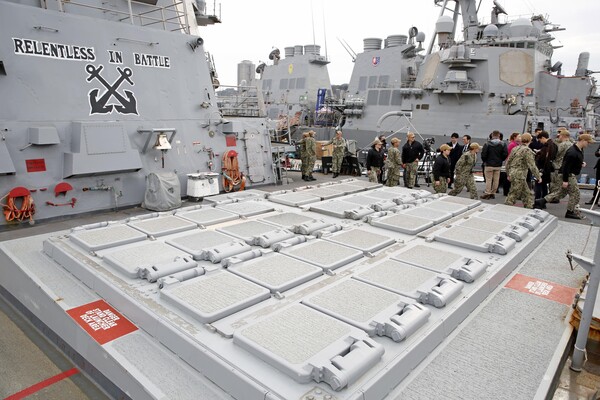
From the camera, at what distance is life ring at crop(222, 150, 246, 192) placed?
7027 millimetres

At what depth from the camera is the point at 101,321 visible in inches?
95.6

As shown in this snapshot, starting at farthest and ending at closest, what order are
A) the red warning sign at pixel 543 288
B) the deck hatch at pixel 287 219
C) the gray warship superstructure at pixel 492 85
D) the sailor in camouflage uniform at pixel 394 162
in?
the gray warship superstructure at pixel 492 85 → the sailor in camouflage uniform at pixel 394 162 → the deck hatch at pixel 287 219 → the red warning sign at pixel 543 288

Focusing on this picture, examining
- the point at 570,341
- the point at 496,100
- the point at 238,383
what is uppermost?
the point at 496,100

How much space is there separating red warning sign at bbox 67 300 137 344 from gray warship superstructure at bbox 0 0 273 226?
118 inches

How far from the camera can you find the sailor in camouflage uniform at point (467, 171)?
743cm

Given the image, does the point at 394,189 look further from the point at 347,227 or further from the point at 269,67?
the point at 269,67

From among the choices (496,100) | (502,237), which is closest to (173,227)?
(502,237)

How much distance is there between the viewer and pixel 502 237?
12.1 feet

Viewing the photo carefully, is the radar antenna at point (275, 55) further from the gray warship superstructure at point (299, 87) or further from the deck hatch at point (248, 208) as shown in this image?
the deck hatch at point (248, 208)

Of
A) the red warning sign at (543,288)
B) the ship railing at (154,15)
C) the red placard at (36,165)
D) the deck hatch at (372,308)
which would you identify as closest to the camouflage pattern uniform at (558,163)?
the red warning sign at (543,288)

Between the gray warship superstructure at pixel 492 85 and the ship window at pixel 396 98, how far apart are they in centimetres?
5

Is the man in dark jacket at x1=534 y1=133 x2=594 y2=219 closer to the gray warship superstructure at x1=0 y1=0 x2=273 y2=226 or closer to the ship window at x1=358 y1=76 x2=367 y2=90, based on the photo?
the gray warship superstructure at x1=0 y1=0 x2=273 y2=226

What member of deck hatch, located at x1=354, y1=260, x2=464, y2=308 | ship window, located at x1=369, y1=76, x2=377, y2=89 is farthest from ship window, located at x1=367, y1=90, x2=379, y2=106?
deck hatch, located at x1=354, y1=260, x2=464, y2=308

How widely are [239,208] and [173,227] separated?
3.36ft
